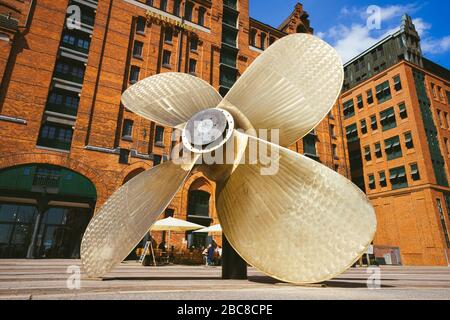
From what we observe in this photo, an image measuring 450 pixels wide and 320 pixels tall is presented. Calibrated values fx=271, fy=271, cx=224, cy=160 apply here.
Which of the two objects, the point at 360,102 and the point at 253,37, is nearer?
the point at 253,37

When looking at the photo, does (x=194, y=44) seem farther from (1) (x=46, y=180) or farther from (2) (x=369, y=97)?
(2) (x=369, y=97)

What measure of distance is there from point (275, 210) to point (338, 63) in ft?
7.96

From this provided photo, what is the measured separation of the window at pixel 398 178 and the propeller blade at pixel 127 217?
103 feet

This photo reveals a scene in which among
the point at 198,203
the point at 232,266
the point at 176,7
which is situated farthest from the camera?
the point at 176,7

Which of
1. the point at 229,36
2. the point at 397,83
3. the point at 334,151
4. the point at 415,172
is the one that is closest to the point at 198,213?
the point at 334,151

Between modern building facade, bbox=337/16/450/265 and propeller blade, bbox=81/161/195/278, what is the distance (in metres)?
28.1

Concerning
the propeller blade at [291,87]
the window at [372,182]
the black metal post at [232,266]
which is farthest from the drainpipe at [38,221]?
the window at [372,182]

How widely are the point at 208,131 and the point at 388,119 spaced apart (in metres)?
33.9

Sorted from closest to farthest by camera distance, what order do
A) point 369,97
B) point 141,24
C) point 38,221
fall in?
point 38,221, point 141,24, point 369,97

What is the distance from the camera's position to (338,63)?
4.12 m

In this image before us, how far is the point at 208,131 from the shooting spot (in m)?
4.46
